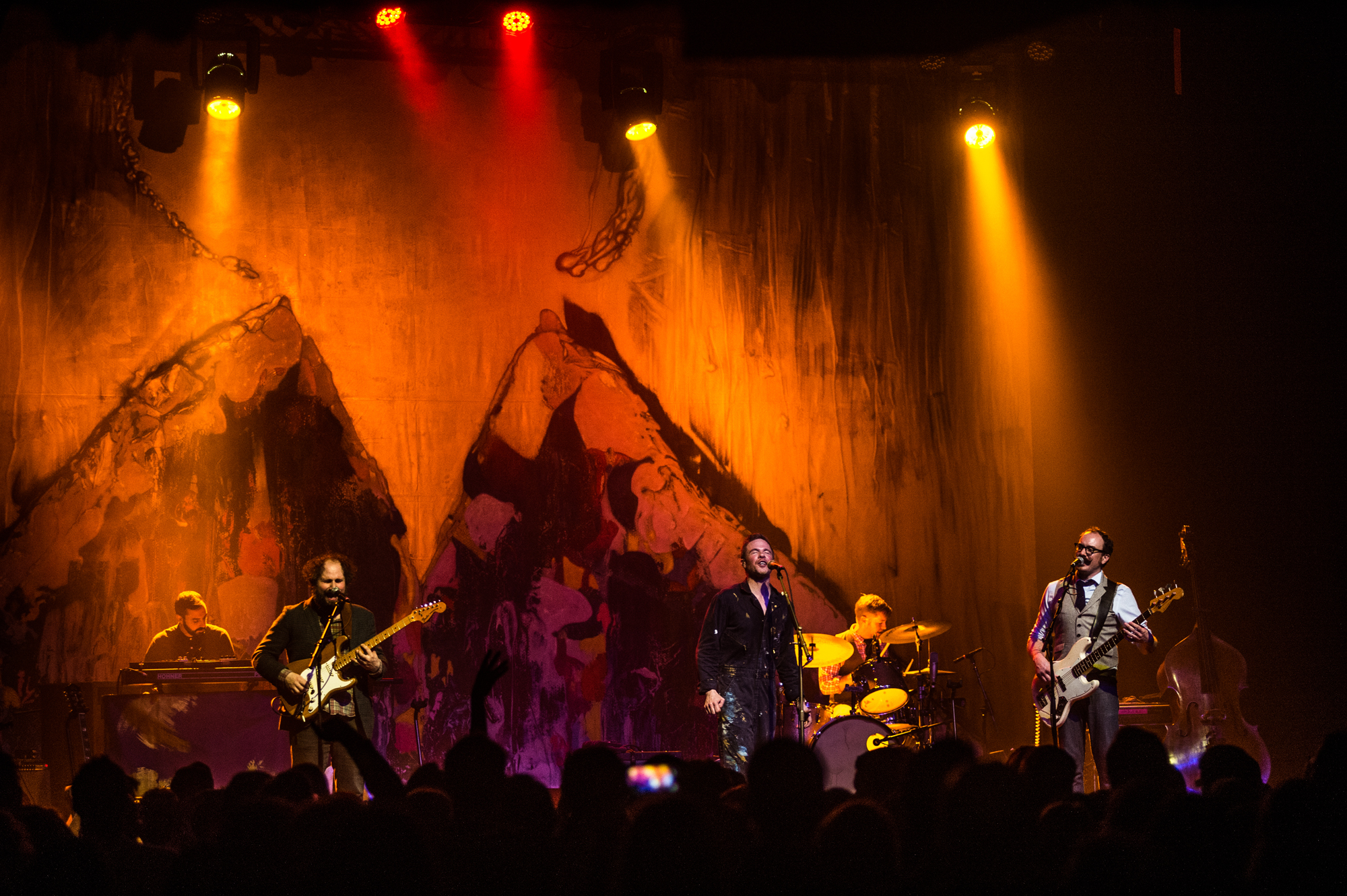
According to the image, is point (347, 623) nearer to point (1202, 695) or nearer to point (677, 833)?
point (677, 833)

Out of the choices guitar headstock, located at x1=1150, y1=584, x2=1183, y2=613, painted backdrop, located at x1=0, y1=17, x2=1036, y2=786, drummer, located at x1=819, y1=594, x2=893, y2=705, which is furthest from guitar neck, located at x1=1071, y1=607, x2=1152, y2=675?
painted backdrop, located at x1=0, y1=17, x2=1036, y2=786

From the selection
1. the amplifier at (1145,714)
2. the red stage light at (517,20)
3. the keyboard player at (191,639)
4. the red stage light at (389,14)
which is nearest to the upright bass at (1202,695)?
the amplifier at (1145,714)

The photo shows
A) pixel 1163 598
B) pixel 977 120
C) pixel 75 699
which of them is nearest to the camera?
pixel 1163 598

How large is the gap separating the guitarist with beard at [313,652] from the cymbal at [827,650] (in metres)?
3.66

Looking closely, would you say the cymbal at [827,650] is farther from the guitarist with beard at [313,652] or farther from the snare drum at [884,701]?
the guitarist with beard at [313,652]

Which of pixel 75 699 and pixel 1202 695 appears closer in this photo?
pixel 75 699

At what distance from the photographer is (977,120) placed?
34.8 feet

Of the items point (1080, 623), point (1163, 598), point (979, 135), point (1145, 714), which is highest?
point (979, 135)

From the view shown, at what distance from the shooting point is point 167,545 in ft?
30.9

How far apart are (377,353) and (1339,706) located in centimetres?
819

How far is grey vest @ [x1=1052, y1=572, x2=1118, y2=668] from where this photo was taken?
259 inches

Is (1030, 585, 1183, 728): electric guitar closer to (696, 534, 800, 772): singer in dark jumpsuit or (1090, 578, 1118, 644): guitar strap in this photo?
(1090, 578, 1118, 644): guitar strap

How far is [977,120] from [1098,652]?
19.2ft

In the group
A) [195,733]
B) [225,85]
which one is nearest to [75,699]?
[195,733]
